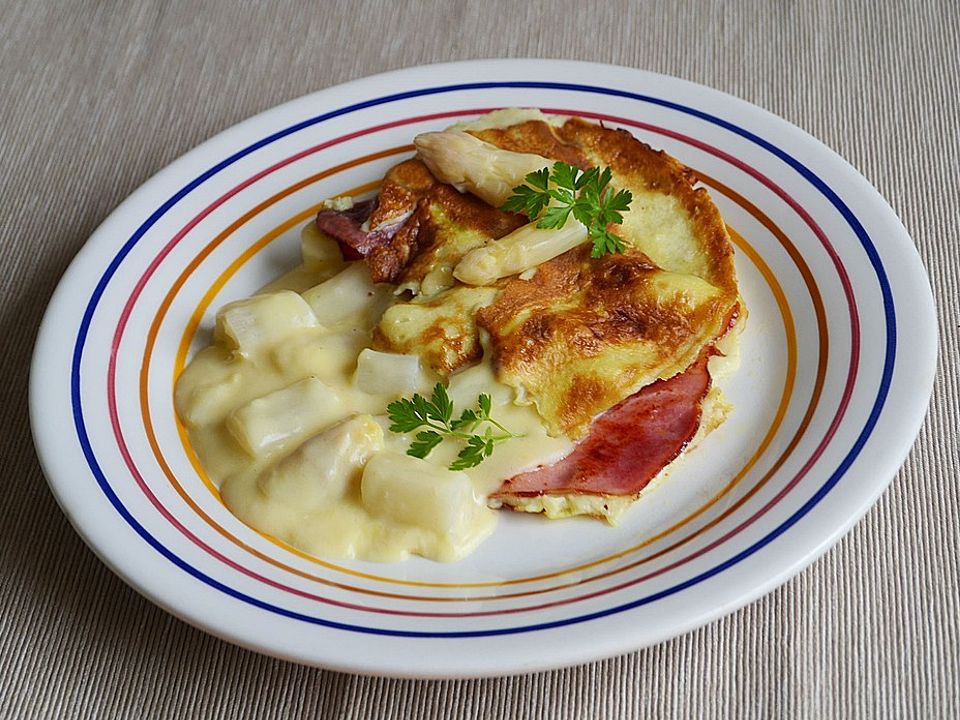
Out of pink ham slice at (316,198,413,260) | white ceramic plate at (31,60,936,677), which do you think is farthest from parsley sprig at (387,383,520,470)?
pink ham slice at (316,198,413,260)

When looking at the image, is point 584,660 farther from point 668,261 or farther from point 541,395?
point 668,261

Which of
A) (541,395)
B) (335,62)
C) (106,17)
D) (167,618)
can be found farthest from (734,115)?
(106,17)

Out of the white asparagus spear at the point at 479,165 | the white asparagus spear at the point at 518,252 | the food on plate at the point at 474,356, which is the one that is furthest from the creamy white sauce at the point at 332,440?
the white asparagus spear at the point at 479,165

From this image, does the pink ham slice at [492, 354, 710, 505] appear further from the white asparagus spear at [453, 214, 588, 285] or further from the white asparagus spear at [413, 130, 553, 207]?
the white asparagus spear at [413, 130, 553, 207]

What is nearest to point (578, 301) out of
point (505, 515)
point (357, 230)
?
point (505, 515)

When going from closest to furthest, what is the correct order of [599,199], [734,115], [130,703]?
[130,703] < [599,199] < [734,115]

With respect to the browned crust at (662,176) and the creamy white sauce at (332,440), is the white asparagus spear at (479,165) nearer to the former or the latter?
the browned crust at (662,176)
